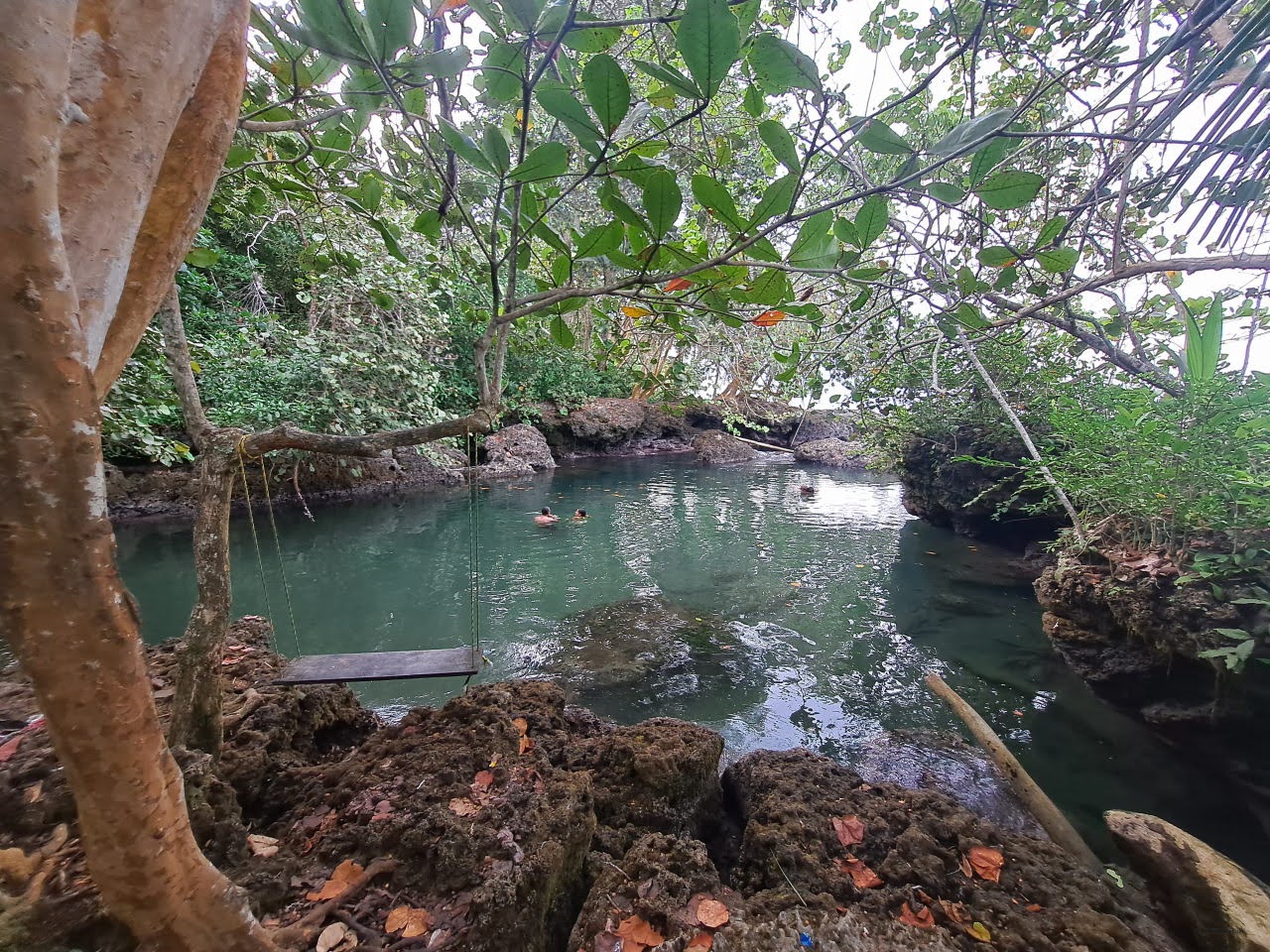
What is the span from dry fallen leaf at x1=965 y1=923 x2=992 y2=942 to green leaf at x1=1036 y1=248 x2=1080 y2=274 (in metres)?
1.93

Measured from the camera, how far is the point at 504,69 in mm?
971

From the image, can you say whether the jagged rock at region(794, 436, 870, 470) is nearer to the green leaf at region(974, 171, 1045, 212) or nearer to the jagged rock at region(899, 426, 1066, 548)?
the jagged rock at region(899, 426, 1066, 548)

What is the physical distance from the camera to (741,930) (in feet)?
5.08

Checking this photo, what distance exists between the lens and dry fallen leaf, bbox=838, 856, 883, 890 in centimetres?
183

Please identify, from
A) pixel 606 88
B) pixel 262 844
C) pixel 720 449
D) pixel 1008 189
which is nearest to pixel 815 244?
pixel 1008 189

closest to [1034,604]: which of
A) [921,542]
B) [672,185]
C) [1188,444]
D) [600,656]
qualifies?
[921,542]

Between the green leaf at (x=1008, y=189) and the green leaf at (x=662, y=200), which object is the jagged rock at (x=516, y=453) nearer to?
the green leaf at (x=662, y=200)

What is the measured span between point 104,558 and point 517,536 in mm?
7870

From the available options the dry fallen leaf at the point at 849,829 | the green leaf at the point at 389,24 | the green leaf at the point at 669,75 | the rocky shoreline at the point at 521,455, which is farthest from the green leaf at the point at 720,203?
the dry fallen leaf at the point at 849,829

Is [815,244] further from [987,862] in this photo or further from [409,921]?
[987,862]

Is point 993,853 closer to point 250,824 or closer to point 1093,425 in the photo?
point 250,824

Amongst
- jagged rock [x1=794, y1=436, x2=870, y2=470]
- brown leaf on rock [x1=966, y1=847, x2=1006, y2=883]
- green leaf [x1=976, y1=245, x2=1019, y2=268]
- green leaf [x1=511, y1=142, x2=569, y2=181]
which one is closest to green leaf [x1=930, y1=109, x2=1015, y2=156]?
green leaf [x1=976, y1=245, x2=1019, y2=268]

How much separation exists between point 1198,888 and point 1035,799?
96 centimetres

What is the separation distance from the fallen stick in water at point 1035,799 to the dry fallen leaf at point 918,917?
1.42 metres
